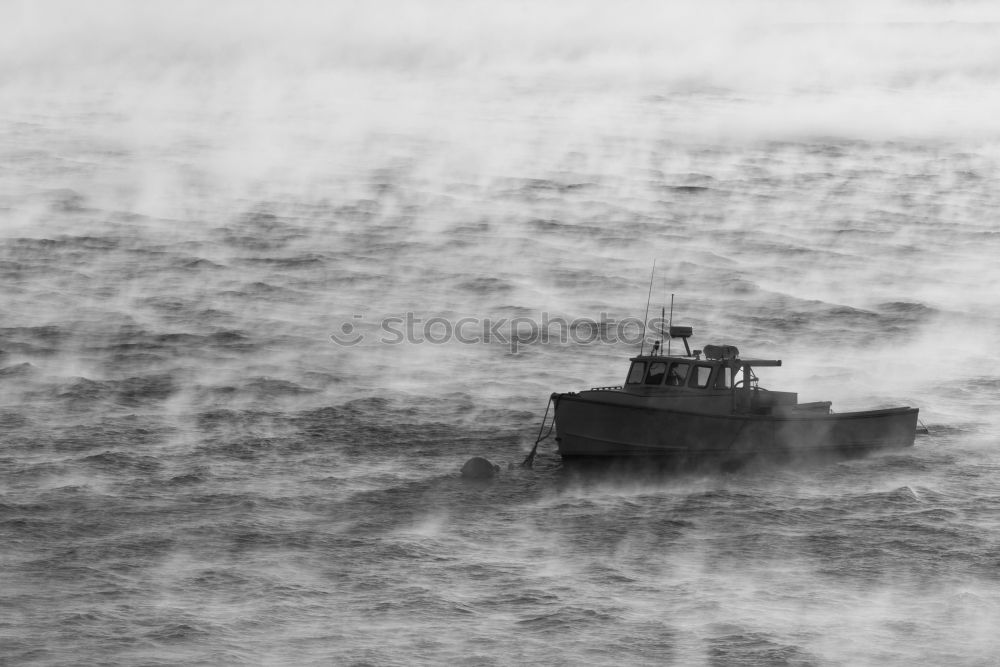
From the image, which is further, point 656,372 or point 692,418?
point 656,372

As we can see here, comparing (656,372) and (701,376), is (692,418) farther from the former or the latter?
(656,372)

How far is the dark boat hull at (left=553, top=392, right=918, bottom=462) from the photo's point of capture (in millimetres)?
45844

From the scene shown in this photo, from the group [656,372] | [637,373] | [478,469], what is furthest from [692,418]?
[478,469]

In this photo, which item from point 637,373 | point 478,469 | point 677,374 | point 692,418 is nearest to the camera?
point 478,469

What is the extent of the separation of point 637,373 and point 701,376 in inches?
87.4

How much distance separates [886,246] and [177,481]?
3579 inches

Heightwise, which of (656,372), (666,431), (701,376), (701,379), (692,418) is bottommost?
(666,431)

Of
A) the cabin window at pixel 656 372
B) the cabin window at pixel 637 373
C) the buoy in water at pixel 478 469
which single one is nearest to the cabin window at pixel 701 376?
the cabin window at pixel 656 372

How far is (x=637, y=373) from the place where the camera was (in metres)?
48.1

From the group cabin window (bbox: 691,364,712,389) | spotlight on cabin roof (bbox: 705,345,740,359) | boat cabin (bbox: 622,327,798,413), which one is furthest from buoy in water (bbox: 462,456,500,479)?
spotlight on cabin roof (bbox: 705,345,740,359)

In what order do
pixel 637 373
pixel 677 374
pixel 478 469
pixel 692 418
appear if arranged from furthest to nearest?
1. pixel 637 373
2. pixel 677 374
3. pixel 692 418
4. pixel 478 469

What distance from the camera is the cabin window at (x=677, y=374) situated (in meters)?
47.5

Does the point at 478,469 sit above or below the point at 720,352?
below

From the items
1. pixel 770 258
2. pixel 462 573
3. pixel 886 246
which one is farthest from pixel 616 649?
pixel 886 246
